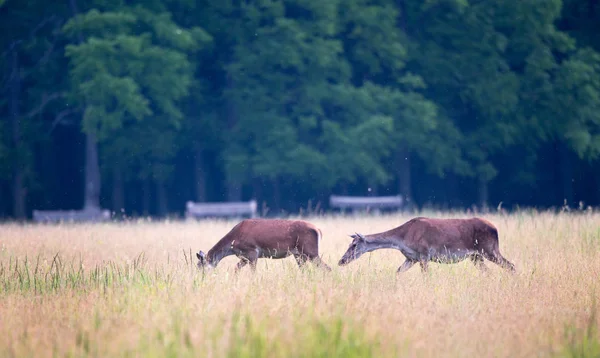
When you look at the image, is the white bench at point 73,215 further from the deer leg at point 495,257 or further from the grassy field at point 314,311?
the deer leg at point 495,257

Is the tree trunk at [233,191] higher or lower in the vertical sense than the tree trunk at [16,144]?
lower

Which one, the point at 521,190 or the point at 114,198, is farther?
the point at 521,190

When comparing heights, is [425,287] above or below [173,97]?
below

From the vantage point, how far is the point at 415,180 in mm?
37219

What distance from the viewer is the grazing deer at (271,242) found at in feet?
41.4

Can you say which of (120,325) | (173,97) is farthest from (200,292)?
(173,97)

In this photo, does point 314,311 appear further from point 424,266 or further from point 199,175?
point 199,175

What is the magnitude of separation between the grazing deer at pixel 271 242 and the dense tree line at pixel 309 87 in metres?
16.1

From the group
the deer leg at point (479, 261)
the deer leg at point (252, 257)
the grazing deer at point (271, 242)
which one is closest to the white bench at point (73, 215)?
the grazing deer at point (271, 242)

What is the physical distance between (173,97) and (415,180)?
11844 mm

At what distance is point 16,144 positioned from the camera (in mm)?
30297

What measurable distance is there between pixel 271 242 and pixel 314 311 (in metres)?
4.44

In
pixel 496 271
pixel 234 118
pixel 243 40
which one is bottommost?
pixel 496 271

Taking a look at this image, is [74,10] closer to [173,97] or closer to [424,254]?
[173,97]
